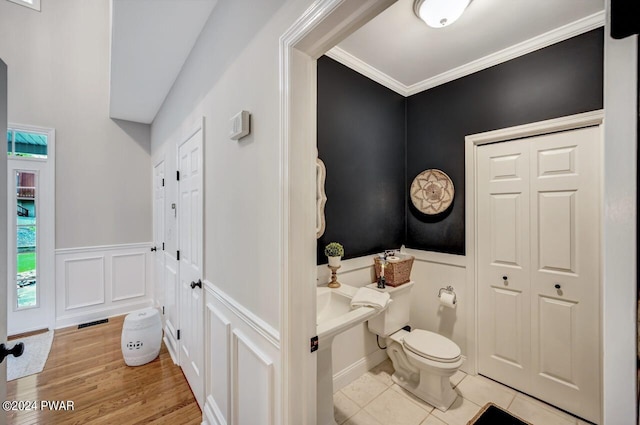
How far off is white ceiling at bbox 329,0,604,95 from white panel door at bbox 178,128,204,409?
1434mm

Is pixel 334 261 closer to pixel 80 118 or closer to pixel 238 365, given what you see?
pixel 238 365

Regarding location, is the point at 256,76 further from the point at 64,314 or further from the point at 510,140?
the point at 64,314

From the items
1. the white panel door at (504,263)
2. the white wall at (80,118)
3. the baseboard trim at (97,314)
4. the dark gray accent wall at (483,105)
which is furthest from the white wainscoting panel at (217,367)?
the white wall at (80,118)

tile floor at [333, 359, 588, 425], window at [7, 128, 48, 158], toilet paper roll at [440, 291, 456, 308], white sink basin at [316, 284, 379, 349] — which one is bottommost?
tile floor at [333, 359, 588, 425]

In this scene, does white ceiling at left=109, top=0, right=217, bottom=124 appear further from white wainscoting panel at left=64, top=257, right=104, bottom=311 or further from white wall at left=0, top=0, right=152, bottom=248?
white wainscoting panel at left=64, top=257, right=104, bottom=311

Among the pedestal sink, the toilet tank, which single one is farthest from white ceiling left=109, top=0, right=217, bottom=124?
the toilet tank

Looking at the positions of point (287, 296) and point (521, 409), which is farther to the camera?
point (521, 409)

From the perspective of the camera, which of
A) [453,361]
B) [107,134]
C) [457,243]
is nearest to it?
[453,361]

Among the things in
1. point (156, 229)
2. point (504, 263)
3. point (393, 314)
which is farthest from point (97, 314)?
point (504, 263)

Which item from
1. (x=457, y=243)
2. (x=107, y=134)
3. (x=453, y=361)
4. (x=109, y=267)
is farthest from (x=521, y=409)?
(x=107, y=134)

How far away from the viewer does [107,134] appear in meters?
3.36

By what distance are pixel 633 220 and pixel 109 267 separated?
4551 mm

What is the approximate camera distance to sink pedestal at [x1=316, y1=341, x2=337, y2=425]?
1.49 meters

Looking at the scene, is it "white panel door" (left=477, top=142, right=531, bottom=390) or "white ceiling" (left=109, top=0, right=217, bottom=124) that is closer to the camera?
"white ceiling" (left=109, top=0, right=217, bottom=124)
